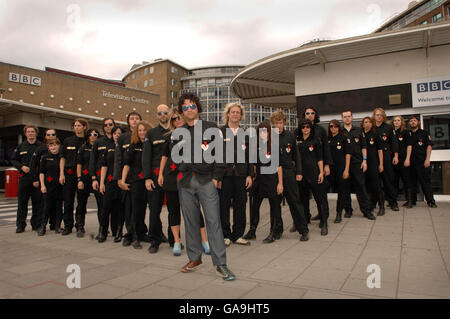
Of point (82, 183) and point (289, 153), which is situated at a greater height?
point (289, 153)

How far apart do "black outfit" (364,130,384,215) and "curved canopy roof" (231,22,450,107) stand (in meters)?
3.07

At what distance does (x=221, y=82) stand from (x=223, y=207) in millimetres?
84028

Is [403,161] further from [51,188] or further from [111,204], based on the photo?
[51,188]

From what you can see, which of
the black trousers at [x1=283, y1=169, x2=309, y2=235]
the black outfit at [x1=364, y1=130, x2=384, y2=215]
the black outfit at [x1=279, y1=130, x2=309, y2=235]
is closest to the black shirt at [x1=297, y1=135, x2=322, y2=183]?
the black outfit at [x1=279, y1=130, x2=309, y2=235]

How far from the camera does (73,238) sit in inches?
218

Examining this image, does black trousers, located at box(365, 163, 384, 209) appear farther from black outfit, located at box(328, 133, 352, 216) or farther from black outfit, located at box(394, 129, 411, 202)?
black outfit, located at box(394, 129, 411, 202)

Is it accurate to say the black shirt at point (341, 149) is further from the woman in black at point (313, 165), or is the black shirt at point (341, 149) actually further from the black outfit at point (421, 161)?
the black outfit at point (421, 161)

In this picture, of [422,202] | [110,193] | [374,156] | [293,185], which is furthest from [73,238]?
[422,202]

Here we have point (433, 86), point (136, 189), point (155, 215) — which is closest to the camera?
point (155, 215)

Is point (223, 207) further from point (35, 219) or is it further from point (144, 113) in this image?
point (144, 113)

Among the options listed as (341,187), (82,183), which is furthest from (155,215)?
(341,187)

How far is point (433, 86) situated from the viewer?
8633 millimetres

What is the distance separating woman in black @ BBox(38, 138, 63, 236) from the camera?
6.09m

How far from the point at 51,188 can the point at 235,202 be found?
3.78 metres
